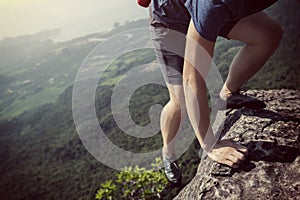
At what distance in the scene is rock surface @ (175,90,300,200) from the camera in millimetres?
2154

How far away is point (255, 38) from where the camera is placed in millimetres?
2477

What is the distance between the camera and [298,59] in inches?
2815

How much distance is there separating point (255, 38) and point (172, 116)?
1.12m

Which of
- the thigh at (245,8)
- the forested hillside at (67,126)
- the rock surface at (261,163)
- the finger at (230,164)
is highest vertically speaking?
the thigh at (245,8)

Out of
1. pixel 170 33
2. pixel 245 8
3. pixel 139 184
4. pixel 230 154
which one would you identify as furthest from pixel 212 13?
pixel 139 184

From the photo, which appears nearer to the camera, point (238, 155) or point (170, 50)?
point (238, 155)

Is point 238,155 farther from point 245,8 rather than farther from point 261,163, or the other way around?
point 245,8

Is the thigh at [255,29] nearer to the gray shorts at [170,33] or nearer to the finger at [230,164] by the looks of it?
the gray shorts at [170,33]

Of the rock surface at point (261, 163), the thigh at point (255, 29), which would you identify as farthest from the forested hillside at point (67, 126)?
the thigh at point (255, 29)

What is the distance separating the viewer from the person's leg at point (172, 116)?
2.74 m

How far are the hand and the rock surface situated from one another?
0.35ft

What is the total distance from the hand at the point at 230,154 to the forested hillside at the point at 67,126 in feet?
92.4

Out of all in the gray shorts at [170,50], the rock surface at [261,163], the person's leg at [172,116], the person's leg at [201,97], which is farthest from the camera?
the person's leg at [172,116]

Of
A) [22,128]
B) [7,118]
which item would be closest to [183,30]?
[22,128]
